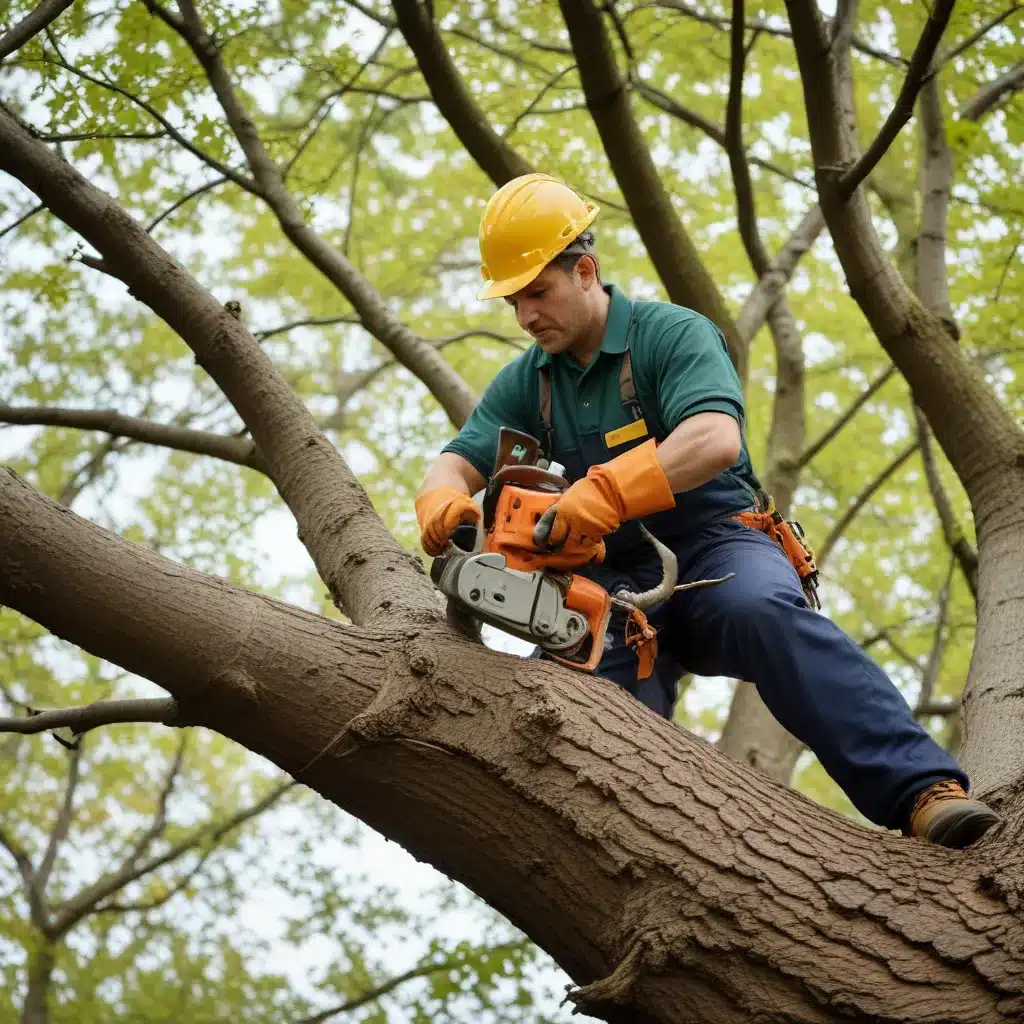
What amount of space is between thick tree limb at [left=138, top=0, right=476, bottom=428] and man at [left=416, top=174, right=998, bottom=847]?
1.62 m

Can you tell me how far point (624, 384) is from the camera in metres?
3.10

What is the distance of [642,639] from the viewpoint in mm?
2873

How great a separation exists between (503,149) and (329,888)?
6.88 metres

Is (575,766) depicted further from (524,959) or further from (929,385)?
(524,959)

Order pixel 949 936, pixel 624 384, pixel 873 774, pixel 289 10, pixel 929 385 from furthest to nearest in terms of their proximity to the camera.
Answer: pixel 289 10, pixel 929 385, pixel 624 384, pixel 873 774, pixel 949 936

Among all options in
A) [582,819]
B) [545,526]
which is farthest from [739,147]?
[582,819]

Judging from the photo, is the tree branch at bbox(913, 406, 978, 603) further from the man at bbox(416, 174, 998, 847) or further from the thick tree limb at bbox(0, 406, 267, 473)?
the thick tree limb at bbox(0, 406, 267, 473)

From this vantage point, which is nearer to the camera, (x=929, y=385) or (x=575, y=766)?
(x=575, y=766)

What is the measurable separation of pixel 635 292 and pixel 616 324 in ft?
24.0

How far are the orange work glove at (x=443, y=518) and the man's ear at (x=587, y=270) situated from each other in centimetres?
70

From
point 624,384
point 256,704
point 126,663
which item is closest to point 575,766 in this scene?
point 256,704

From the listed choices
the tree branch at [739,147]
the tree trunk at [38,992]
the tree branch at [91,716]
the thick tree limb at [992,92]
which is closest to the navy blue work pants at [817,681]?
the tree branch at [91,716]

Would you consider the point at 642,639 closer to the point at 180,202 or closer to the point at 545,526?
the point at 545,526

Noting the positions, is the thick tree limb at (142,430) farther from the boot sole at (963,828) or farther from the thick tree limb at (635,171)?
the boot sole at (963,828)
